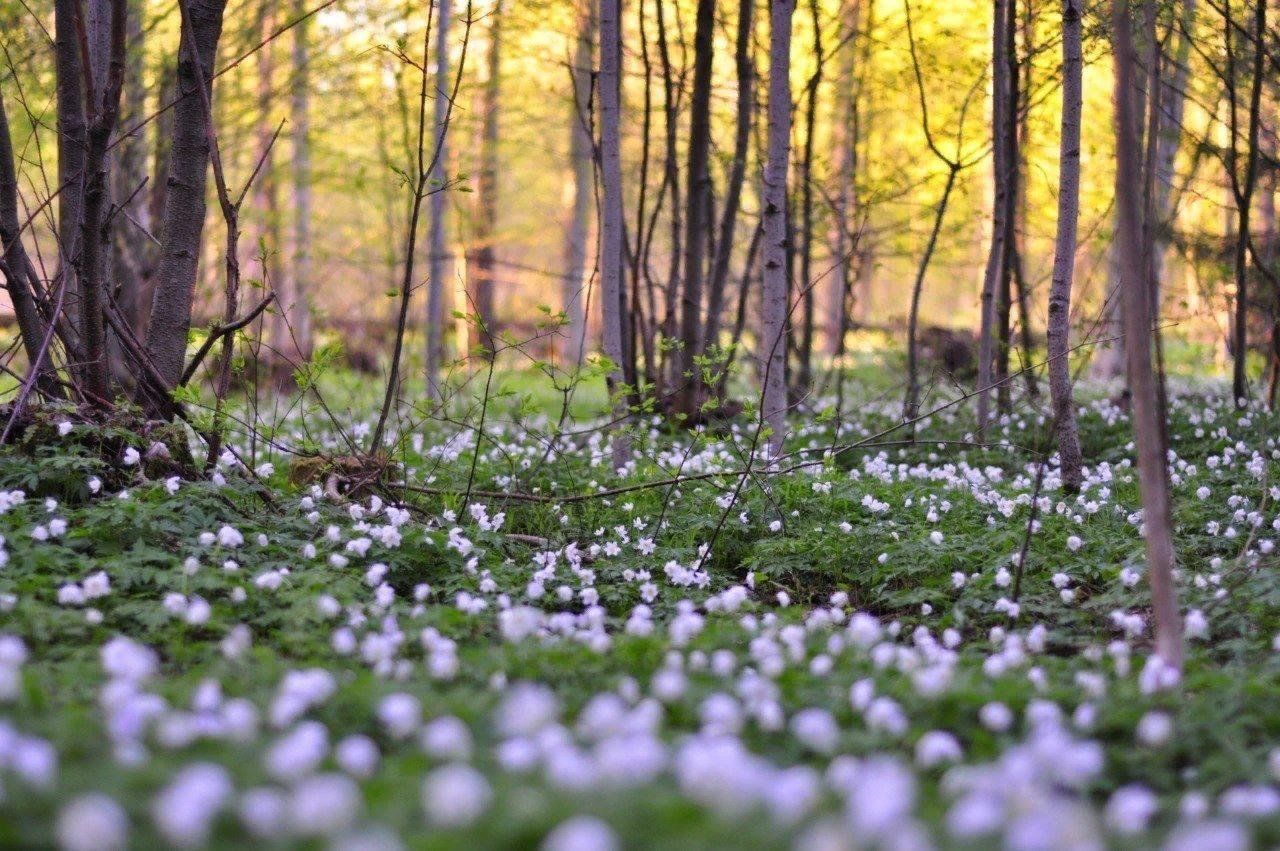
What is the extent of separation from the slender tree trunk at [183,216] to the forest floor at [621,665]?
0.89 m

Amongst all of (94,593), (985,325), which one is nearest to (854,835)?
(94,593)

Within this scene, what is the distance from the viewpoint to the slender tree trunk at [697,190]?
1027 cm

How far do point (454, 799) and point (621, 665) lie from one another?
1.53m

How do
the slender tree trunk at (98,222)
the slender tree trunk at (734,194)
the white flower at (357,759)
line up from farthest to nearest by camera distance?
the slender tree trunk at (734,194) → the slender tree trunk at (98,222) → the white flower at (357,759)

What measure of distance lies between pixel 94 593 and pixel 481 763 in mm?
1994

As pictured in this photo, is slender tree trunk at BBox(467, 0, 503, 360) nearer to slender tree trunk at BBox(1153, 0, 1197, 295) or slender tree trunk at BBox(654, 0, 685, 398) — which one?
slender tree trunk at BBox(654, 0, 685, 398)

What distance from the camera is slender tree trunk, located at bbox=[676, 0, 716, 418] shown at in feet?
33.7

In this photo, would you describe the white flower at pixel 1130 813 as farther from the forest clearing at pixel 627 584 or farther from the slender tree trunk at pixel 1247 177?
the slender tree trunk at pixel 1247 177

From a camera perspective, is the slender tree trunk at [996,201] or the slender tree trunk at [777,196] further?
the slender tree trunk at [996,201]

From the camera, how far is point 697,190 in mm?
10719

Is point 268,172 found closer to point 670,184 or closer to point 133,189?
point 133,189

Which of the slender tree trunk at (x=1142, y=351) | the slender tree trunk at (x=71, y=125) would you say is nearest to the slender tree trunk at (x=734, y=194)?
the slender tree trunk at (x=71, y=125)

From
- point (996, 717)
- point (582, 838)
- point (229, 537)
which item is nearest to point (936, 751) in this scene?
point (996, 717)

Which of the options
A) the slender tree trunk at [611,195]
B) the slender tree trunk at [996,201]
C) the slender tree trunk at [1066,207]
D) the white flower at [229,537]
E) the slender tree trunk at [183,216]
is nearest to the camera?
the white flower at [229,537]
